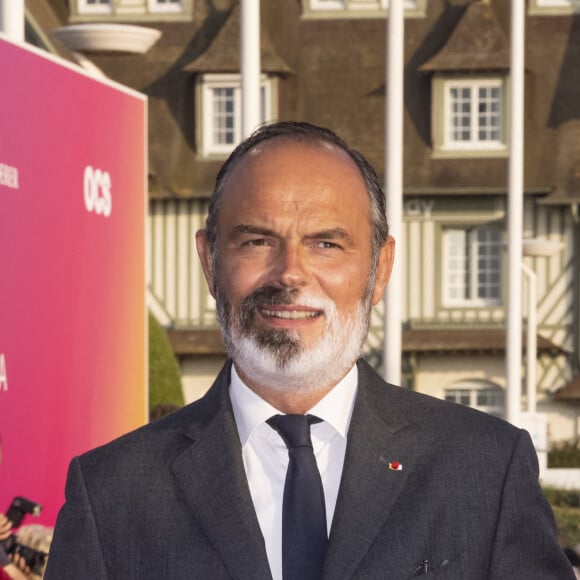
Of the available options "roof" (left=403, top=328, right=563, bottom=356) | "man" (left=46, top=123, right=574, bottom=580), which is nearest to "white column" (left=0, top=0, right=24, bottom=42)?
"man" (left=46, top=123, right=574, bottom=580)

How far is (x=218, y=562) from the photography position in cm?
337

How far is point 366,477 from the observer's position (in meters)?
3.39

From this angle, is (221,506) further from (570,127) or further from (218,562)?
(570,127)

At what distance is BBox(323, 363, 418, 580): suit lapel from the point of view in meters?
3.32

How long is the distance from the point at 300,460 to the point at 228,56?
34.6 m

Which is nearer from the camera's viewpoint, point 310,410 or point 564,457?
point 310,410

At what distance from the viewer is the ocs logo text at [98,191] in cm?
677

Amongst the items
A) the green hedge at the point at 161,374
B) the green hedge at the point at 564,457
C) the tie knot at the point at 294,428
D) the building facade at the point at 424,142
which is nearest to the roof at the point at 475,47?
Result: the building facade at the point at 424,142

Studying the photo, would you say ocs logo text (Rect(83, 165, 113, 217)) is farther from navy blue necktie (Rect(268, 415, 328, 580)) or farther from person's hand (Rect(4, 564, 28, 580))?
navy blue necktie (Rect(268, 415, 328, 580))

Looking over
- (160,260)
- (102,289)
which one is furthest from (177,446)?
(160,260)

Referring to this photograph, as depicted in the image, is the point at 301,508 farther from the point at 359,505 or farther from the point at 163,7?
the point at 163,7

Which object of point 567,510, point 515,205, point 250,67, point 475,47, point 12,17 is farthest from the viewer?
point 475,47

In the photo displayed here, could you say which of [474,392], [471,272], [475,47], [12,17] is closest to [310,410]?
[12,17]

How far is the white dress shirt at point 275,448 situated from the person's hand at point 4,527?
255 cm
